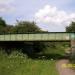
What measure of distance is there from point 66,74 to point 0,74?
6.52 metres

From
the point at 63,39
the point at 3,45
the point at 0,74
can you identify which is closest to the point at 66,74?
the point at 0,74

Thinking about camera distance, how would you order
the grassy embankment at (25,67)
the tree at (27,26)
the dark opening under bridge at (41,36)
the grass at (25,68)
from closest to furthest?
the grass at (25,68), the grassy embankment at (25,67), the dark opening under bridge at (41,36), the tree at (27,26)

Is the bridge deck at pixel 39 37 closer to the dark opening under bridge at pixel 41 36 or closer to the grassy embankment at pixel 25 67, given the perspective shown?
the dark opening under bridge at pixel 41 36

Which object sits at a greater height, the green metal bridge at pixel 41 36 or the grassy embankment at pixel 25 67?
the green metal bridge at pixel 41 36

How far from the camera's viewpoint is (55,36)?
6072cm

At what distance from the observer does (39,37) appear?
61.6 metres

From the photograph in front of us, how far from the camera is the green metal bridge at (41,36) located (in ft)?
198

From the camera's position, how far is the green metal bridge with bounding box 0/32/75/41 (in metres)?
60.3

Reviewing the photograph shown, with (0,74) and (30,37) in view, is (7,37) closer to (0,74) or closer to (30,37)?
(30,37)

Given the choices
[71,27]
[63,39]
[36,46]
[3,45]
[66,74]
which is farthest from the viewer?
[71,27]

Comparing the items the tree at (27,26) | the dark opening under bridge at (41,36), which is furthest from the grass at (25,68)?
the tree at (27,26)

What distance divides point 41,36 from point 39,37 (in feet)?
1.72

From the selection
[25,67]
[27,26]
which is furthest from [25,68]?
[27,26]

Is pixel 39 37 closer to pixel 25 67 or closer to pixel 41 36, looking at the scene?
pixel 41 36
